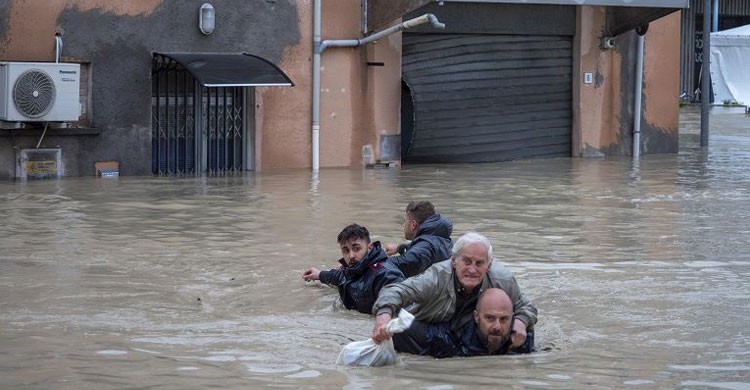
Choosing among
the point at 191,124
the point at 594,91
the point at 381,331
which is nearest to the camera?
the point at 381,331

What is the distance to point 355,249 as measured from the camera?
9562 millimetres

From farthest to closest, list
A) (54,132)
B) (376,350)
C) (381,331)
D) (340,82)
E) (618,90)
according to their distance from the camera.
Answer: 1. (618,90)
2. (340,82)
3. (54,132)
4. (376,350)
5. (381,331)

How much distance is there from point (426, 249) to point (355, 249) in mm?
552

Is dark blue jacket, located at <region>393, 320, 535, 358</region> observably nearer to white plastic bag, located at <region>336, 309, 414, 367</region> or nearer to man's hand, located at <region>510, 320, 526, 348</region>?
man's hand, located at <region>510, 320, 526, 348</region>

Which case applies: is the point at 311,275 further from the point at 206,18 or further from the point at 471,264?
the point at 206,18

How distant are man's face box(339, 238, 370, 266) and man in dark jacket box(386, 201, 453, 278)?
8.2 inches

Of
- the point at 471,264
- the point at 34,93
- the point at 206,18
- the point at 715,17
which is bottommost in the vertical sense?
the point at 471,264

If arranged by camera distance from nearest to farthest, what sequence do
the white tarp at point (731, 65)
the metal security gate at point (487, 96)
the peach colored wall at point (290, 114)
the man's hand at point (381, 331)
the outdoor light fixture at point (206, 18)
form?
the man's hand at point (381, 331) < the outdoor light fixture at point (206, 18) < the peach colored wall at point (290, 114) < the metal security gate at point (487, 96) < the white tarp at point (731, 65)

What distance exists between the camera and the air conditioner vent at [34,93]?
18203 millimetres

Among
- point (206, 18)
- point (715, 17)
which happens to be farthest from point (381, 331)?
point (715, 17)

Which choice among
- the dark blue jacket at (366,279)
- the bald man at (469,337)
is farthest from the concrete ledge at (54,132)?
the bald man at (469,337)

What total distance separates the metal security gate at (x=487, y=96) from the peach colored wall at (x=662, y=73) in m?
1.72

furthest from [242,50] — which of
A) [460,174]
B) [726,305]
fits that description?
[726,305]

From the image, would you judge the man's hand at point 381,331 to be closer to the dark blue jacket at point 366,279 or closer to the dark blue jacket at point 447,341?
the dark blue jacket at point 447,341
